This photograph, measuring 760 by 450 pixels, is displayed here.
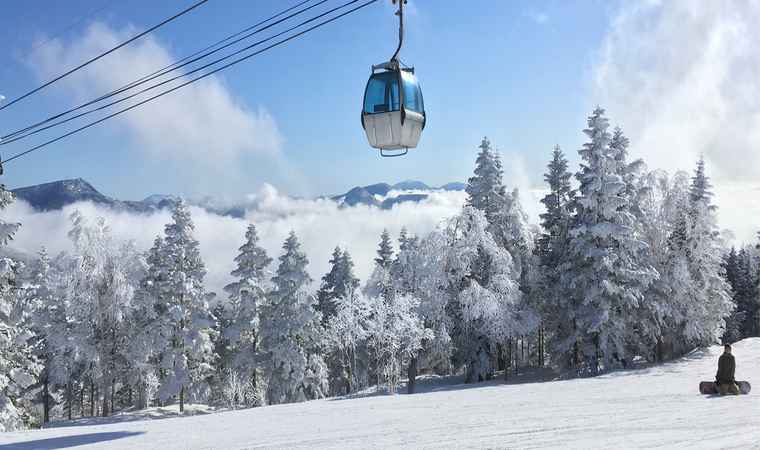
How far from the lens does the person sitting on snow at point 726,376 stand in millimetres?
18141

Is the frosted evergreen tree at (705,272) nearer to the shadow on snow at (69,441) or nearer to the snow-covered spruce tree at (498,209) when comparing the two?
the snow-covered spruce tree at (498,209)

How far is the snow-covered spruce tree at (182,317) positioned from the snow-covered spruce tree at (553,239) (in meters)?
21.2

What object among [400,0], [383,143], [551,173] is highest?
[551,173]

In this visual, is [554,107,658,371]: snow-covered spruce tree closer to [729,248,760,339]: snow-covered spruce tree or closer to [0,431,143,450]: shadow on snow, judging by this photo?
[0,431,143,450]: shadow on snow

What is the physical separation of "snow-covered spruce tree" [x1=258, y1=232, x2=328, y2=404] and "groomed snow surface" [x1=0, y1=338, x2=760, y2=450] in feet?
59.3

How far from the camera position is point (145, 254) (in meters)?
40.8

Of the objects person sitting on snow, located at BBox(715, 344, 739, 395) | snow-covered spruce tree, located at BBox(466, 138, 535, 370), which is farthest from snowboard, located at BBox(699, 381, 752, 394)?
snow-covered spruce tree, located at BBox(466, 138, 535, 370)

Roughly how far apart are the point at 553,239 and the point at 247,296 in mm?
20842

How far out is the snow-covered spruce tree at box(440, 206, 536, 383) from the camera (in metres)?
35.8

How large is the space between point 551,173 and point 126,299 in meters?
28.2

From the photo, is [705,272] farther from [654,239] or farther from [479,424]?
[479,424]

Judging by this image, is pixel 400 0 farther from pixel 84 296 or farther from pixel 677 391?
pixel 84 296

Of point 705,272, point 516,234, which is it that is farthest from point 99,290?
point 705,272

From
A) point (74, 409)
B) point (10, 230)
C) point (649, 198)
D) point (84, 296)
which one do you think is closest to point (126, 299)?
point (84, 296)
